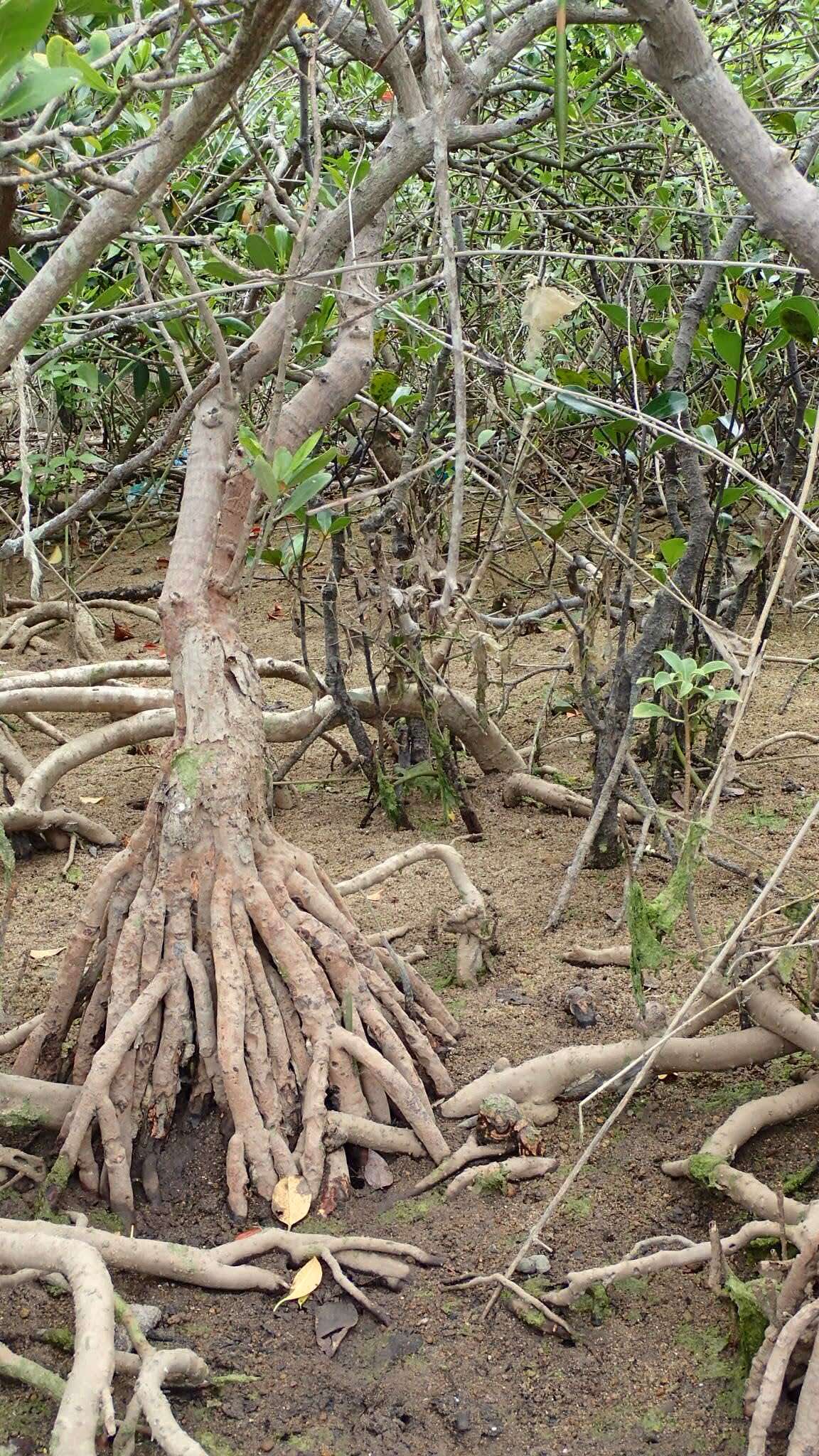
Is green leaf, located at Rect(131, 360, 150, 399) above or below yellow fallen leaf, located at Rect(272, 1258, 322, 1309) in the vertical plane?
above

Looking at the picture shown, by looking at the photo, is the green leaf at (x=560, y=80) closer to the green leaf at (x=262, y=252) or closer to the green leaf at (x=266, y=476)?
the green leaf at (x=266, y=476)

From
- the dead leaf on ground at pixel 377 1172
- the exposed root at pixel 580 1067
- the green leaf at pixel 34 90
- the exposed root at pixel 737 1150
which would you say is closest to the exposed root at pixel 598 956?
the exposed root at pixel 580 1067

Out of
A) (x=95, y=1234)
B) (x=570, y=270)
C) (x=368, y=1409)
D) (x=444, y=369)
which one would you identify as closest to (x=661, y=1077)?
(x=368, y=1409)

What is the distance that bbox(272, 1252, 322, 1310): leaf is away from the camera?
2.30m

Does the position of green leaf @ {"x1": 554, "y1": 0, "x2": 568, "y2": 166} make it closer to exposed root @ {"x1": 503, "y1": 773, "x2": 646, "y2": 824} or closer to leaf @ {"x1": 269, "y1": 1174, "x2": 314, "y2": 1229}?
leaf @ {"x1": 269, "y1": 1174, "x2": 314, "y2": 1229}

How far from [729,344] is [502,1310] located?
7.55ft

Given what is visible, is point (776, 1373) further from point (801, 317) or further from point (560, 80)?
point (801, 317)

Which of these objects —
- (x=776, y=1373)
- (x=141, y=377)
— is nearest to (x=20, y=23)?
(x=776, y=1373)

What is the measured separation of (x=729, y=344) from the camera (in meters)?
3.16

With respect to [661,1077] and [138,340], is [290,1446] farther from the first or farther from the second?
[138,340]

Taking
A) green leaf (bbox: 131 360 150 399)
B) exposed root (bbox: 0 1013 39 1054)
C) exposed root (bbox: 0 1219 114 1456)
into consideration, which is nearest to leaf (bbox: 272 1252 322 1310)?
exposed root (bbox: 0 1219 114 1456)

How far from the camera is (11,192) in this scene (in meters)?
2.18

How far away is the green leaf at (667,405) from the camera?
313 cm

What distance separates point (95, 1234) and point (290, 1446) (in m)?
0.50
